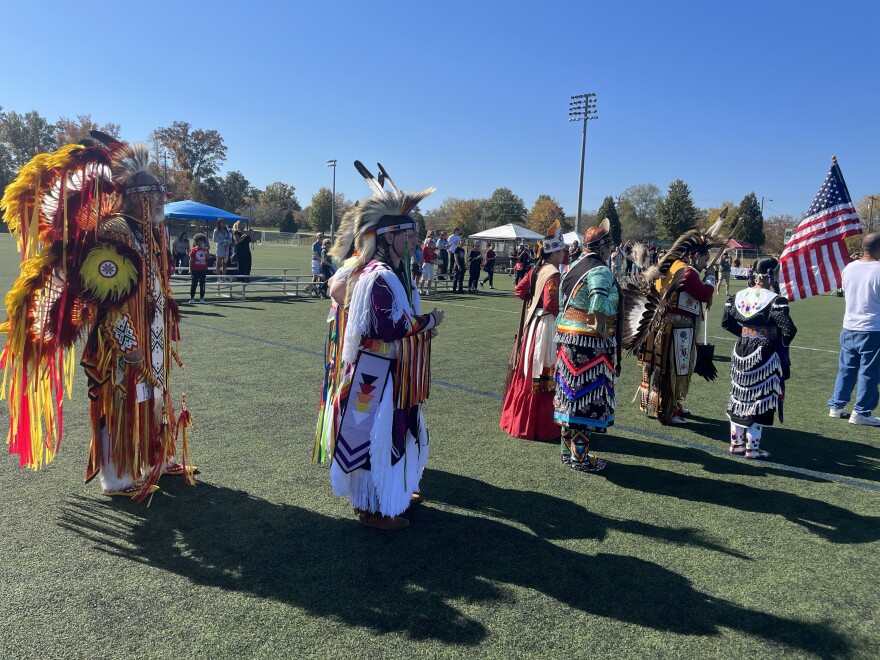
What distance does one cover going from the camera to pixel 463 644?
2477 mm

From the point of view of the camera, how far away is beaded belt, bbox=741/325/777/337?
4.62 meters

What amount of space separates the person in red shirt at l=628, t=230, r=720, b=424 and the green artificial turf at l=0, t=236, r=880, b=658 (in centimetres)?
49

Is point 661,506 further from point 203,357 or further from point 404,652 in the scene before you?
point 203,357

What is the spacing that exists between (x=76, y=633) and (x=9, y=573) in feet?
2.23

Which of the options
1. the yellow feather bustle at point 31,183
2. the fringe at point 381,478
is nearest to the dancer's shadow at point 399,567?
the fringe at point 381,478

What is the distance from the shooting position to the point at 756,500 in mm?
4070

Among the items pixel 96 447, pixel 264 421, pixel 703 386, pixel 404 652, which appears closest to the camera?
pixel 404 652

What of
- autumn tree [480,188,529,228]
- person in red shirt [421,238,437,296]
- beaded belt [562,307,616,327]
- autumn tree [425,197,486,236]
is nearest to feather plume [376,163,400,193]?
beaded belt [562,307,616,327]

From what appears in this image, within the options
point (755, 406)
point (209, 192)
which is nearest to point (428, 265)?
point (755, 406)

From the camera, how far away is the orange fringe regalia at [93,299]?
3426 millimetres

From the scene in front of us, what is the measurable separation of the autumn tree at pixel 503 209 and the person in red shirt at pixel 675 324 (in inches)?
3196

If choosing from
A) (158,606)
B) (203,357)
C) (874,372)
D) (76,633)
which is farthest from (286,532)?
(874,372)

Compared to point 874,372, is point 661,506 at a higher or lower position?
lower

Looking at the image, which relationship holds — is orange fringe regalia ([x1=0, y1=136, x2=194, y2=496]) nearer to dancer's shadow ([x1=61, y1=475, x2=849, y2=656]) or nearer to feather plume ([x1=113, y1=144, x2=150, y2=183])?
feather plume ([x1=113, y1=144, x2=150, y2=183])
